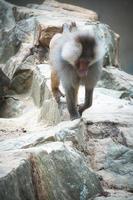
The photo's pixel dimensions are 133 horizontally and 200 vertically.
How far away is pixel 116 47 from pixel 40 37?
63.9 inches

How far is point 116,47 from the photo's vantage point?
9.20 metres

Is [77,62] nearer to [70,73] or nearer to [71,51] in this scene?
[71,51]

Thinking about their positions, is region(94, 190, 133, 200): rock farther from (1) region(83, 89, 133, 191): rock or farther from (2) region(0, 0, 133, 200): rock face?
(1) region(83, 89, 133, 191): rock

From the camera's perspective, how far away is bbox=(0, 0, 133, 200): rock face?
345cm

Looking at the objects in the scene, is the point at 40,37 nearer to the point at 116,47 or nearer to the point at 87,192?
the point at 116,47

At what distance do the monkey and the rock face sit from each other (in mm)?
222

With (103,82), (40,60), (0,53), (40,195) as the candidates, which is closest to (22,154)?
(40,195)

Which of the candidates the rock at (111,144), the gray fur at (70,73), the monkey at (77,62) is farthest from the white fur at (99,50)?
the rock at (111,144)

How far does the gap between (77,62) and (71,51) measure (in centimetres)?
15

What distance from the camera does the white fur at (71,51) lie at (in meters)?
4.45

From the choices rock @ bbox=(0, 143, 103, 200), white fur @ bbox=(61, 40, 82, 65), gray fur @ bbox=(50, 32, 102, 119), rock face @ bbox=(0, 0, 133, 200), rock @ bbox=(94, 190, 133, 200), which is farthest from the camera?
gray fur @ bbox=(50, 32, 102, 119)

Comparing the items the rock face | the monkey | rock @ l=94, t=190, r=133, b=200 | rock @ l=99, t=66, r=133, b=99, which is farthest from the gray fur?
rock @ l=99, t=66, r=133, b=99

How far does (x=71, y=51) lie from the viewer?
A: 4531 mm

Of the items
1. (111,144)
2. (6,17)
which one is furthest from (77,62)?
(6,17)
